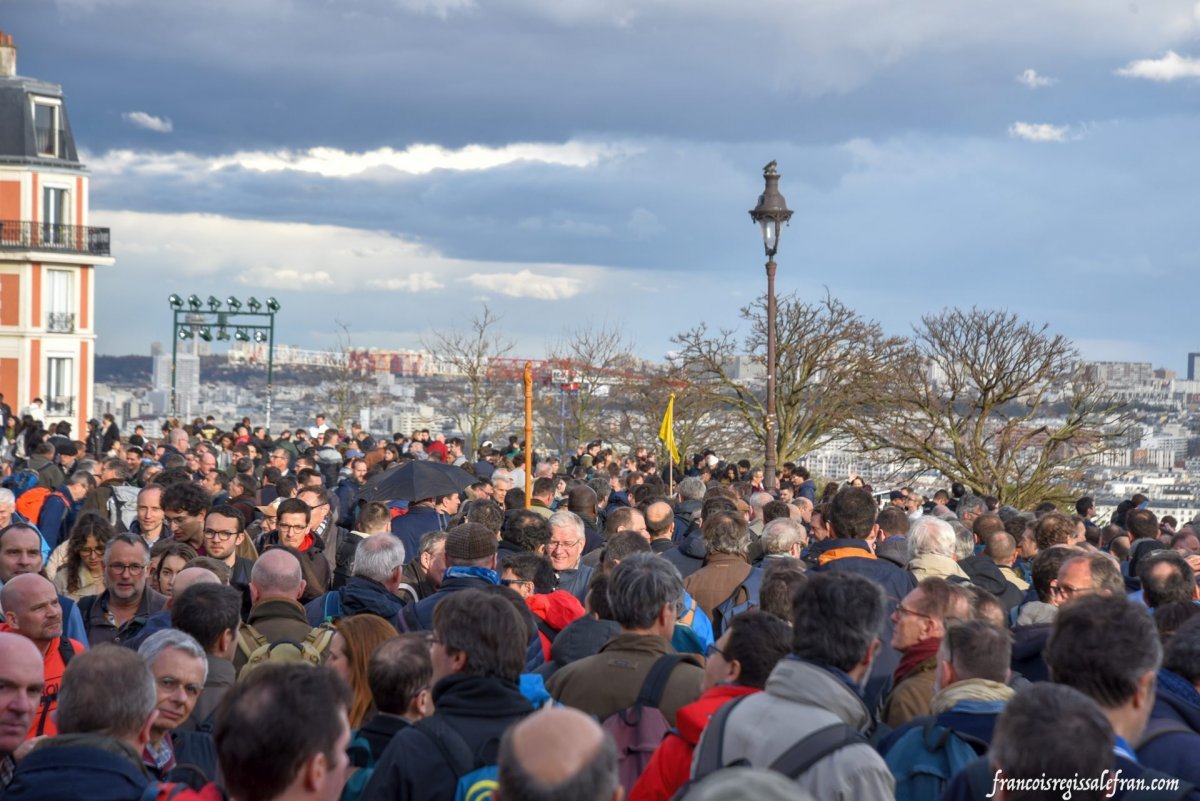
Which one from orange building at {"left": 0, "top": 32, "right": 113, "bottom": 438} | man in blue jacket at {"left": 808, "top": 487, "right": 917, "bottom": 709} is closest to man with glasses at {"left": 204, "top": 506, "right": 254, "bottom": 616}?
man in blue jacket at {"left": 808, "top": 487, "right": 917, "bottom": 709}

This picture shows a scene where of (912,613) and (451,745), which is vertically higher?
(912,613)

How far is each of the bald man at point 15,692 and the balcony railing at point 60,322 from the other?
172 ft

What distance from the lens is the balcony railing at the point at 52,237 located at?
52406 millimetres

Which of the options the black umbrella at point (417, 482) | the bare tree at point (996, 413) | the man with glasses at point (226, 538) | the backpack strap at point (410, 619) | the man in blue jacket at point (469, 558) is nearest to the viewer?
the backpack strap at point (410, 619)

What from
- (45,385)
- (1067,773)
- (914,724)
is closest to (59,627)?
(914,724)

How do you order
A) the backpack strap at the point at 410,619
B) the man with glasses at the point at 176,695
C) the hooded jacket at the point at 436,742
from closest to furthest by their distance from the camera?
the hooded jacket at the point at 436,742 < the man with glasses at the point at 176,695 < the backpack strap at the point at 410,619

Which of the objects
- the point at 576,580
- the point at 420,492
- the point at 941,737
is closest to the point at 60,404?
the point at 420,492

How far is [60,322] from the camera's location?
53.6m

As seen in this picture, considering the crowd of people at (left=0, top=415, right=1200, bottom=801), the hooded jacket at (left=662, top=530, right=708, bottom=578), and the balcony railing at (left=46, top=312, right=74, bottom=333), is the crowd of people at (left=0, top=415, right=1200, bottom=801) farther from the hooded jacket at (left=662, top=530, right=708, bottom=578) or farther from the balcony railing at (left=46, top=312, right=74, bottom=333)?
the balcony railing at (left=46, top=312, right=74, bottom=333)

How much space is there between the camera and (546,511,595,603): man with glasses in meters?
8.74

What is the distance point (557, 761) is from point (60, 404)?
180ft

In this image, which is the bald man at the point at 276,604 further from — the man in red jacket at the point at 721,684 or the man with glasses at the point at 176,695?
the man in red jacket at the point at 721,684

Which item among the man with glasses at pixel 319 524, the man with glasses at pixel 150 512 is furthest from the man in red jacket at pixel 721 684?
the man with glasses at pixel 150 512

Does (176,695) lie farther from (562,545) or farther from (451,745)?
(562,545)
